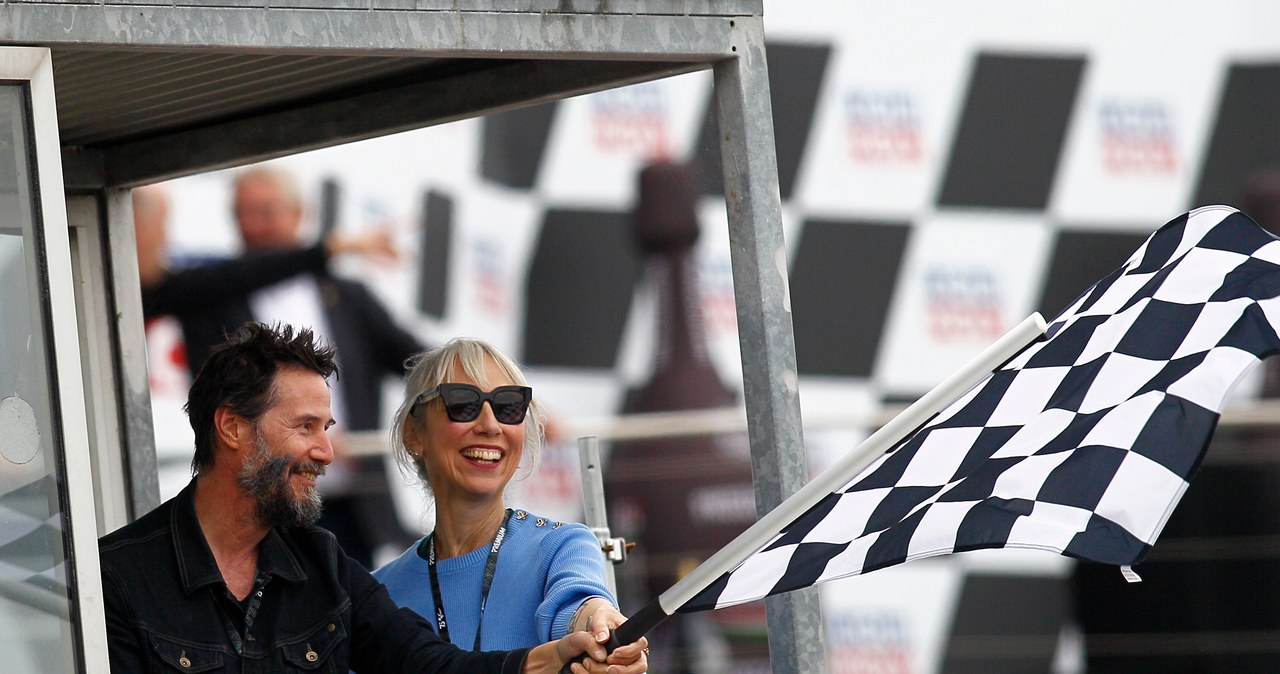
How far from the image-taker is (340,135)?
2312mm

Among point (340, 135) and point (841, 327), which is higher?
point (340, 135)

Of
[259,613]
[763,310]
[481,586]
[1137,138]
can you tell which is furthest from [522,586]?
[1137,138]

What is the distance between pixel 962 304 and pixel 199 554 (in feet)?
11.6

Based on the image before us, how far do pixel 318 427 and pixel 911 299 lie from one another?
339 cm

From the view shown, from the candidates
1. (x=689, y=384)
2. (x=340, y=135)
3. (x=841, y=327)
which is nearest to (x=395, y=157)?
(x=689, y=384)

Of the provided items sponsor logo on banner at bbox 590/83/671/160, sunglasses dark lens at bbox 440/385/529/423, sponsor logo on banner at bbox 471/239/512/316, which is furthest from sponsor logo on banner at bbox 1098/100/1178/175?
sunglasses dark lens at bbox 440/385/529/423

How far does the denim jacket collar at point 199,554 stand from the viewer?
1885 millimetres

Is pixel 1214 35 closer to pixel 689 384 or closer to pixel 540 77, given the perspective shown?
pixel 689 384

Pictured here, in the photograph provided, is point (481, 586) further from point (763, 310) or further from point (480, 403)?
point (763, 310)

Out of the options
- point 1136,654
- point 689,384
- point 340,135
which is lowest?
point 1136,654

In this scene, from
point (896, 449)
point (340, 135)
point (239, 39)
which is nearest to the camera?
point (239, 39)

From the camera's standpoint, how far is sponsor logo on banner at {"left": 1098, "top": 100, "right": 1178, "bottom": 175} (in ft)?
17.4

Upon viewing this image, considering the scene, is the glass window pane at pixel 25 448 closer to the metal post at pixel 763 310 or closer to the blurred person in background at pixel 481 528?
the blurred person in background at pixel 481 528

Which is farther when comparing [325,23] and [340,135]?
[340,135]
